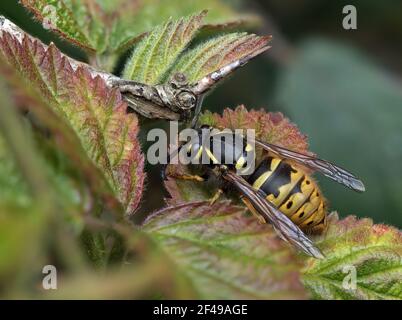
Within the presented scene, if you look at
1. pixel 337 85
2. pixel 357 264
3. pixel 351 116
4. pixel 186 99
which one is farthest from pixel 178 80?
pixel 337 85

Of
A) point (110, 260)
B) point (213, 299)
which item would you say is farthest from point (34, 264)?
point (110, 260)

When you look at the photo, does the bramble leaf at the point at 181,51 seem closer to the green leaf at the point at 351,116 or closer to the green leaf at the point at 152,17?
the green leaf at the point at 152,17

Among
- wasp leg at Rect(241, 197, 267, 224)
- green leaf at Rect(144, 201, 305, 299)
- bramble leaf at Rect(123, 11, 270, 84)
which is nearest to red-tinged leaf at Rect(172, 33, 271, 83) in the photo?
bramble leaf at Rect(123, 11, 270, 84)

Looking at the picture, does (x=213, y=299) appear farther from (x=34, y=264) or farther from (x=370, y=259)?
(x=370, y=259)

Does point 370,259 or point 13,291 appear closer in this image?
point 13,291

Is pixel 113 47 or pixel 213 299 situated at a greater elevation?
pixel 113 47

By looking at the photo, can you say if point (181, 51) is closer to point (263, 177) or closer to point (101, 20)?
point (263, 177)
